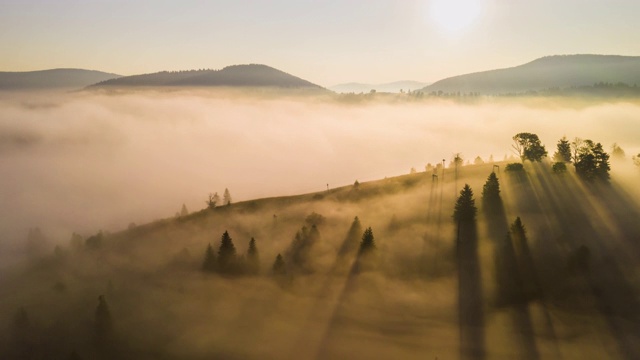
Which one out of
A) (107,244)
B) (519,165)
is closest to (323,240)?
(519,165)

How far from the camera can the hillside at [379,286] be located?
245ft

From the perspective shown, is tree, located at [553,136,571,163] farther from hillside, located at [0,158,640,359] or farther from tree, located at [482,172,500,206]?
tree, located at [482,172,500,206]

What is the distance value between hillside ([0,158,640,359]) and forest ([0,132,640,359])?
346 mm

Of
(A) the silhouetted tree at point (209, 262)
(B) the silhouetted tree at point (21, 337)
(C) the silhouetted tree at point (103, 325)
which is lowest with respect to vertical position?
(B) the silhouetted tree at point (21, 337)

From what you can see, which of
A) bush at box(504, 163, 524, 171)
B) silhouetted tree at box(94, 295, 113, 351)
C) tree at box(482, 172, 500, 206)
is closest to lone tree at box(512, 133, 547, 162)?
bush at box(504, 163, 524, 171)

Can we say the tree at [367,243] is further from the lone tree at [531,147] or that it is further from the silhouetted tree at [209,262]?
the lone tree at [531,147]

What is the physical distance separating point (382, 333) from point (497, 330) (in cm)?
2056

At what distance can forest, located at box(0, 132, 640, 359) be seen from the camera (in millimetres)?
75000

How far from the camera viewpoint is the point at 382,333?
77000 mm

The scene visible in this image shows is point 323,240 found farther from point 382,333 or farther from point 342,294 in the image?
point 382,333

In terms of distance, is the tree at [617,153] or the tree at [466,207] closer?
the tree at [466,207]

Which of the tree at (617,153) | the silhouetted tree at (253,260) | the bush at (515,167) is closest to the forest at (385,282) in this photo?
the silhouetted tree at (253,260)

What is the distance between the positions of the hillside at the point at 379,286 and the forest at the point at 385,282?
346mm

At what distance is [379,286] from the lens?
9156 centimetres
